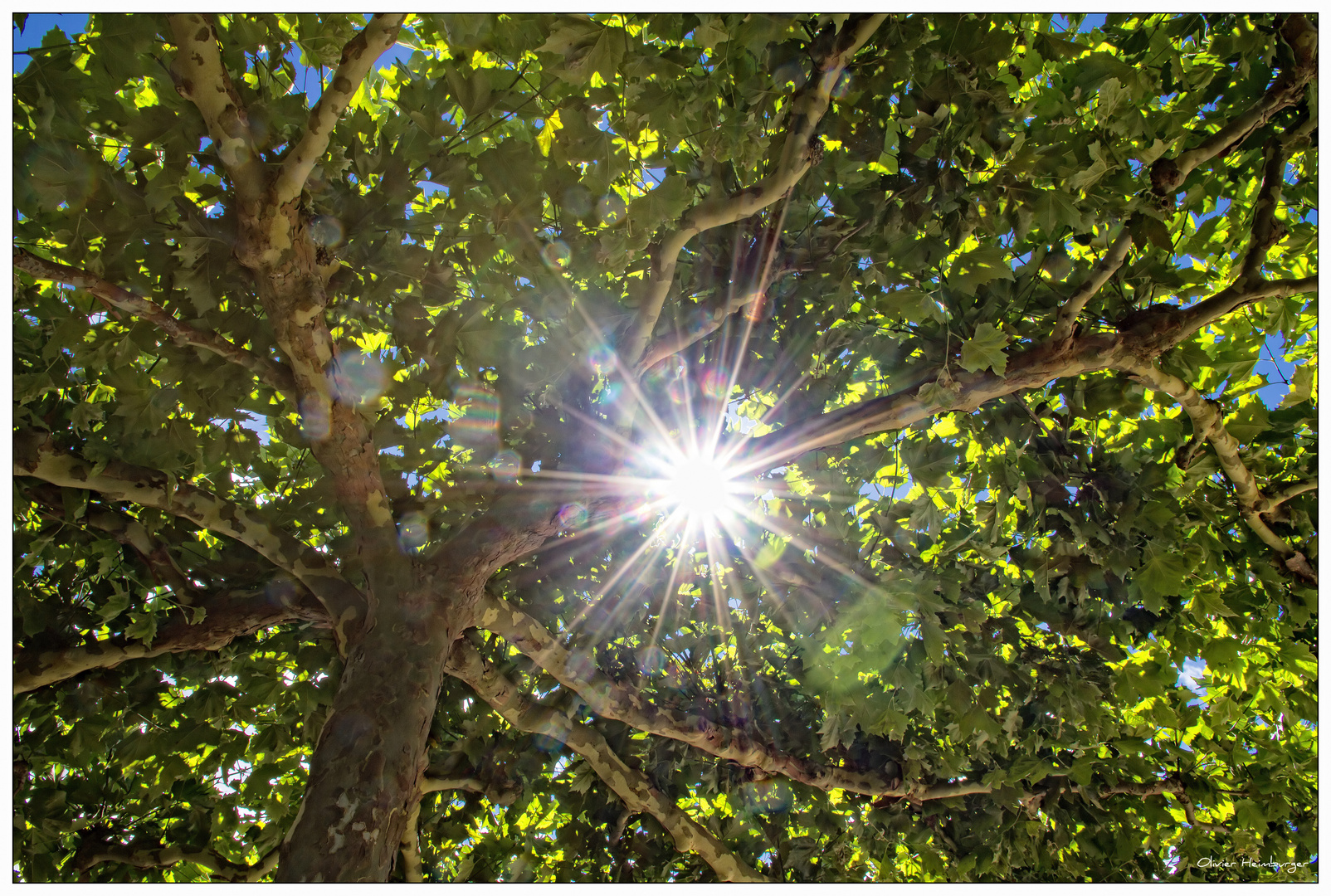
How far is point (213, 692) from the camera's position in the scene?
461 centimetres

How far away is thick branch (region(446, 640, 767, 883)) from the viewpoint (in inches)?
156

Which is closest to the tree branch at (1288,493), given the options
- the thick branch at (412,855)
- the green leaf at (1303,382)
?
the green leaf at (1303,382)

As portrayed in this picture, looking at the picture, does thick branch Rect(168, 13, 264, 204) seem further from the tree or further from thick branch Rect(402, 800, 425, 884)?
thick branch Rect(402, 800, 425, 884)

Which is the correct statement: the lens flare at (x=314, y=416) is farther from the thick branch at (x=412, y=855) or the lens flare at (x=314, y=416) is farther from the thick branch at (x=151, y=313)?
the thick branch at (x=412, y=855)

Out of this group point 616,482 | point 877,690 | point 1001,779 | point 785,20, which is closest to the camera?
point 785,20

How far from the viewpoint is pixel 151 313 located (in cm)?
295

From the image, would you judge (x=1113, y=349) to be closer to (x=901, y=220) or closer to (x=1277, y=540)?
(x=901, y=220)

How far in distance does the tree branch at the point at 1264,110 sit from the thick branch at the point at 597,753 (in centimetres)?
417

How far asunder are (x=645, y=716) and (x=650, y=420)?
1892 mm

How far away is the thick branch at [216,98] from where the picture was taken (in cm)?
239

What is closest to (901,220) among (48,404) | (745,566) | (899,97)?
(899,97)

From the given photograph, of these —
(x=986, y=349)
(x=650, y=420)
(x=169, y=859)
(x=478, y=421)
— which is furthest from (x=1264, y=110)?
(x=169, y=859)

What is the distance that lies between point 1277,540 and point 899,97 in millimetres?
3438

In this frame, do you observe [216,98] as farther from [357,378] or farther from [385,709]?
[385,709]
